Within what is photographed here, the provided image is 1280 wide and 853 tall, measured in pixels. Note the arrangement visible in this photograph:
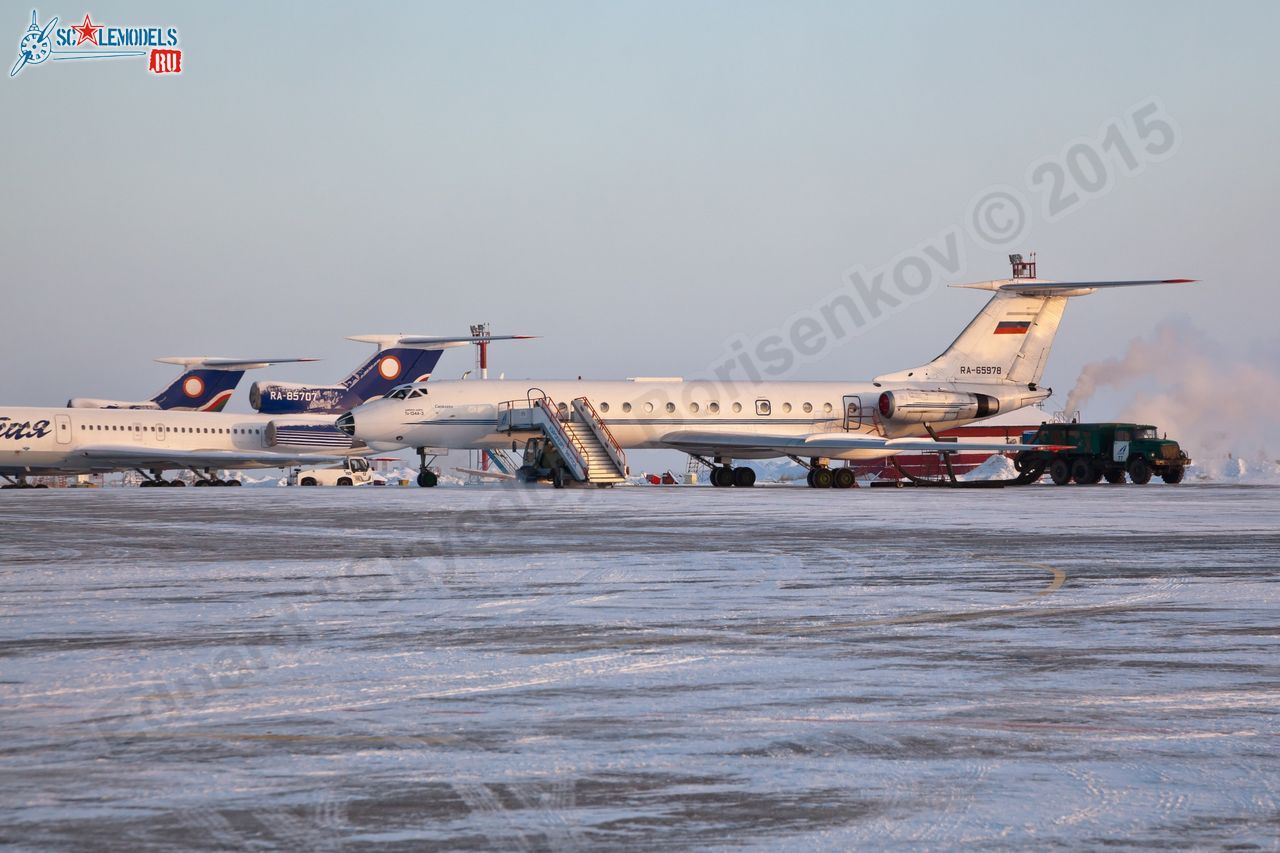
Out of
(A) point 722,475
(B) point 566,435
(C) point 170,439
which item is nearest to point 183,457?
(C) point 170,439

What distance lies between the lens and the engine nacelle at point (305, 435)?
56.8 m

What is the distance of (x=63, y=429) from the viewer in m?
51.2

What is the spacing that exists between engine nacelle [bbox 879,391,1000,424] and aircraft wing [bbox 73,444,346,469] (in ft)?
72.2

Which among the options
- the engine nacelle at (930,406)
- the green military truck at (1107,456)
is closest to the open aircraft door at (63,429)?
the engine nacelle at (930,406)

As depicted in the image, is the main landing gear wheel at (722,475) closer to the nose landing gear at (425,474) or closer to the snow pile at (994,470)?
the nose landing gear at (425,474)

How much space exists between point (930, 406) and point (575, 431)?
1182 cm

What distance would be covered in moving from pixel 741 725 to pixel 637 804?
4.63 feet

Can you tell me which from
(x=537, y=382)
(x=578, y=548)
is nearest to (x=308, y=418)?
(x=537, y=382)

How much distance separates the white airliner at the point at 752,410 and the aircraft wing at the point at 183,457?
12.7m

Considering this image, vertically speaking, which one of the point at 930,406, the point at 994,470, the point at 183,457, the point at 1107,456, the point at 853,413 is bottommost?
the point at 994,470

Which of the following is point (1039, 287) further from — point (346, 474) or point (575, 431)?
point (346, 474)

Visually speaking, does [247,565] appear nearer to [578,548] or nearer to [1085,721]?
[578,548]

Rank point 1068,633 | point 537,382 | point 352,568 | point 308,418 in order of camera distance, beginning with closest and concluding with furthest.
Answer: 1. point 1068,633
2. point 352,568
3. point 537,382
4. point 308,418

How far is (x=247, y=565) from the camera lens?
14.1m
